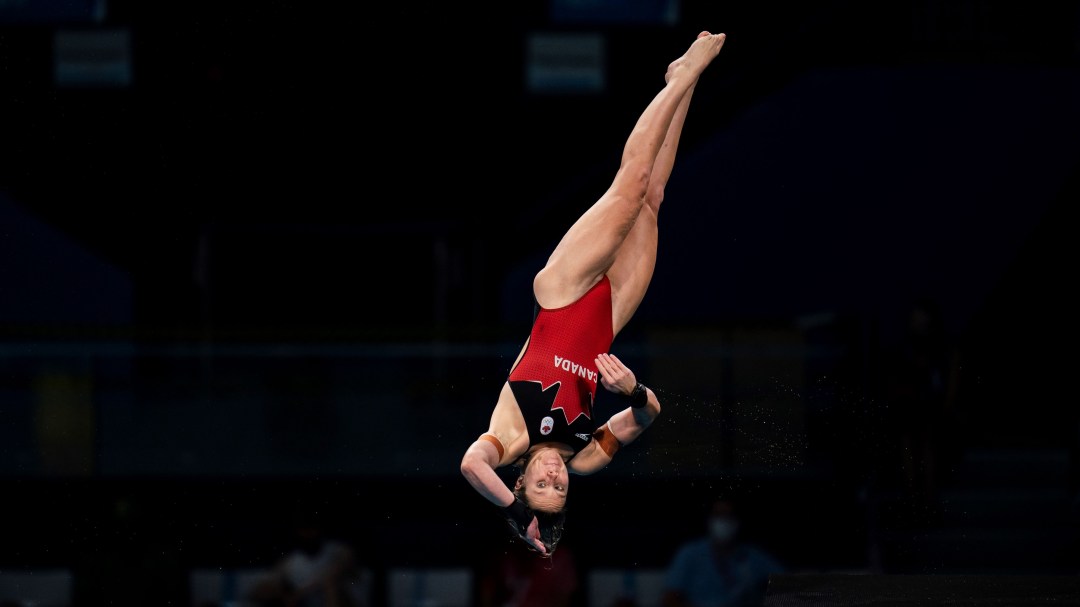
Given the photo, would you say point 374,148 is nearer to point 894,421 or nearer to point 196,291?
point 196,291

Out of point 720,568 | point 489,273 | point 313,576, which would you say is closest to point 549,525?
point 720,568

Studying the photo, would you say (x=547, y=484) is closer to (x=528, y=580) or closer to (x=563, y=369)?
(x=563, y=369)

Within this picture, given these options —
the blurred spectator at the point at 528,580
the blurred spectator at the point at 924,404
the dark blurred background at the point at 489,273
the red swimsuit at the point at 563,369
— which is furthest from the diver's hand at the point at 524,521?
the blurred spectator at the point at 924,404

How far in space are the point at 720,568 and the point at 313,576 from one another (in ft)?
7.92

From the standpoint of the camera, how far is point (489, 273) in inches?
415

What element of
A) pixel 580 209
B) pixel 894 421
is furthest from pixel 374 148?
pixel 894 421

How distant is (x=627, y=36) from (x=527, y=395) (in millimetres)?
5767

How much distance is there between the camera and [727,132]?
9.89 metres

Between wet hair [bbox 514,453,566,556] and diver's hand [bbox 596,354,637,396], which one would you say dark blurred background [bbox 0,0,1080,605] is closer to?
wet hair [bbox 514,453,566,556]

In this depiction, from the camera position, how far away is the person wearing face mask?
7.81m

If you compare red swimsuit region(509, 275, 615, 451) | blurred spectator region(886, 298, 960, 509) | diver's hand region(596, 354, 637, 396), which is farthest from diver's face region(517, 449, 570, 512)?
blurred spectator region(886, 298, 960, 509)

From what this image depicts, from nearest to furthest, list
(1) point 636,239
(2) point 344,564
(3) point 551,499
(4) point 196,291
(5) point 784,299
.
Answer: (3) point 551,499
(1) point 636,239
(2) point 344,564
(5) point 784,299
(4) point 196,291

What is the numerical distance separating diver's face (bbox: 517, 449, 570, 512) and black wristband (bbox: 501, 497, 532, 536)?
0.28 ft

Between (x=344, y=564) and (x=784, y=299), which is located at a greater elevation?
(x=784, y=299)
